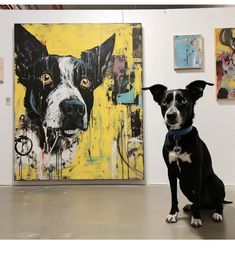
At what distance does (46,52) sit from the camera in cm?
374

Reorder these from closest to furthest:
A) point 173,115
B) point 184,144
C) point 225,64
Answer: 1. point 173,115
2. point 184,144
3. point 225,64

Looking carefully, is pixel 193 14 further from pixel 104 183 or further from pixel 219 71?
pixel 104 183

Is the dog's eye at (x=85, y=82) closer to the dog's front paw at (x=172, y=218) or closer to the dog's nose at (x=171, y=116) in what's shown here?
the dog's nose at (x=171, y=116)

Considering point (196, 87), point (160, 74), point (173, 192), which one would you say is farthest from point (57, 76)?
point (173, 192)

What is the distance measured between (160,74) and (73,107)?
110cm

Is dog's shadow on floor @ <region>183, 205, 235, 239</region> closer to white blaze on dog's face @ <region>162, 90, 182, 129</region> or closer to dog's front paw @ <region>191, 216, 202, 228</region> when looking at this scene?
dog's front paw @ <region>191, 216, 202, 228</region>

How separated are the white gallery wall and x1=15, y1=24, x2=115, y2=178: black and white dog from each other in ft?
0.65

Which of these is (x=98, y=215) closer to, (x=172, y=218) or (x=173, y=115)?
(x=172, y=218)

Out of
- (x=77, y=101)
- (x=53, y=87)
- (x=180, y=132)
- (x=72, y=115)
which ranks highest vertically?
(x=53, y=87)

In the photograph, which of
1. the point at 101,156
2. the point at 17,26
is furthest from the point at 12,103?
the point at 101,156

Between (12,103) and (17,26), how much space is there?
2.99 feet

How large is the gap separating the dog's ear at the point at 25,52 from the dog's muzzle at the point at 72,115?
0.52m

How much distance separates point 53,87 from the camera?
3.75 m

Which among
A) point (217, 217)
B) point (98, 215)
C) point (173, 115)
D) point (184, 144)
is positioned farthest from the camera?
point (98, 215)
